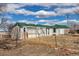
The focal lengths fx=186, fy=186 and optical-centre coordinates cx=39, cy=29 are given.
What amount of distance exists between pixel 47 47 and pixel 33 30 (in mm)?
242

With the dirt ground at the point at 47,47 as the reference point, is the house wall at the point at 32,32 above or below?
above

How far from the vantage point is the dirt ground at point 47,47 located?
204 centimetres

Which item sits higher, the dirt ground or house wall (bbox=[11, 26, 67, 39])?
house wall (bbox=[11, 26, 67, 39])

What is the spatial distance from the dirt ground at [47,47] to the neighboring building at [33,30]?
0.05 meters

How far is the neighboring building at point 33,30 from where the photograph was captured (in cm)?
205

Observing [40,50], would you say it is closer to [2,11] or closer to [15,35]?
[15,35]

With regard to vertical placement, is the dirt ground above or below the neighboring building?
below

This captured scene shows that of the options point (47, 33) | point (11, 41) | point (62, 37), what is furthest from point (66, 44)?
point (11, 41)

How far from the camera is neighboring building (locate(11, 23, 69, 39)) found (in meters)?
2.05

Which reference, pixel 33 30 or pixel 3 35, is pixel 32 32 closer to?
pixel 33 30

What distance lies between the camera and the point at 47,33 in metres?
2.05

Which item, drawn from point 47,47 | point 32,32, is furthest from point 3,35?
point 47,47

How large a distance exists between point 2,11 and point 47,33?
1.81 ft

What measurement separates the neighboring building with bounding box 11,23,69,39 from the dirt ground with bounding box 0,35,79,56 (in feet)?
0.17
